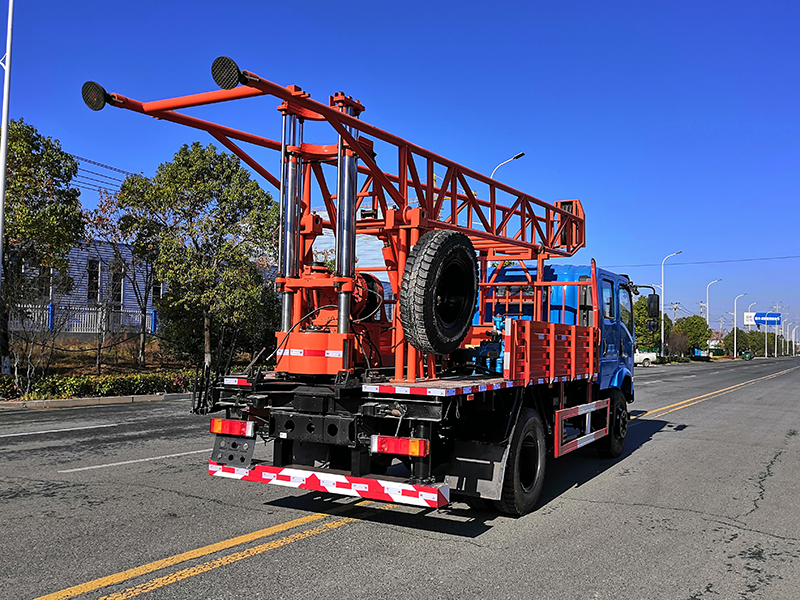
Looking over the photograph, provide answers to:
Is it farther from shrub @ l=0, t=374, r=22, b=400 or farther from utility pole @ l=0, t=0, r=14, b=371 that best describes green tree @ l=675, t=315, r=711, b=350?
utility pole @ l=0, t=0, r=14, b=371

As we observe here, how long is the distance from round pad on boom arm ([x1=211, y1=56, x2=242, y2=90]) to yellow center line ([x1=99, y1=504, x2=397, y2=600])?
3.37 m

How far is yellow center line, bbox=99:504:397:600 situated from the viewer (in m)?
4.25

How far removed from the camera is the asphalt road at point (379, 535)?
4496 millimetres

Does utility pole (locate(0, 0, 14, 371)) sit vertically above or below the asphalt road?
above

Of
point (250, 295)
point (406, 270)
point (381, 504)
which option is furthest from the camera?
point (250, 295)

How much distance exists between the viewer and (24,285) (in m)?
17.8

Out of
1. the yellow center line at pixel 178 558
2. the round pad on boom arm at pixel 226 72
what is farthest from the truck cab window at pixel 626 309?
the round pad on boom arm at pixel 226 72

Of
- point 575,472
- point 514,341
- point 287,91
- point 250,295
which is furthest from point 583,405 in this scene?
point 250,295

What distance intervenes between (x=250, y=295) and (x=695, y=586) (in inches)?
693

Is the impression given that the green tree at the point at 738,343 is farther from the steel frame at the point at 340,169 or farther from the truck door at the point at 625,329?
the steel frame at the point at 340,169

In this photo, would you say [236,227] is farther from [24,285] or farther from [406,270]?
[406,270]

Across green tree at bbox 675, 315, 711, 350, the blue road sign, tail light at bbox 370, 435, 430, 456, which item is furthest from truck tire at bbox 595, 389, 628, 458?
the blue road sign

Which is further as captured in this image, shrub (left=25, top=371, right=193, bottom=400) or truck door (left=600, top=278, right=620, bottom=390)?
shrub (left=25, top=371, right=193, bottom=400)

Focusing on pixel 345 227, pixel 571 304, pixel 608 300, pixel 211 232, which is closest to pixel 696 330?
pixel 211 232
